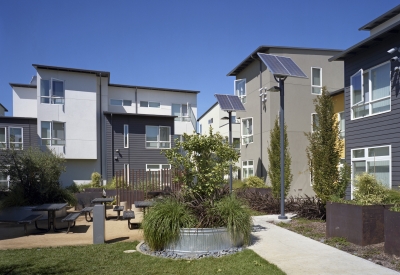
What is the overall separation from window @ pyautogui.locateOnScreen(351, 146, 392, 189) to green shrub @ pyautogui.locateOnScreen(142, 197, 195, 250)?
7.94 m

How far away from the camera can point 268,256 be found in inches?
290

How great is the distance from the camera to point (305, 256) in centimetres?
730

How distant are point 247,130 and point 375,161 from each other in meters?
12.1

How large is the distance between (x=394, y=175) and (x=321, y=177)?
113 inches

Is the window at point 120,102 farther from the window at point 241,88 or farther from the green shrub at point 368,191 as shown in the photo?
the green shrub at point 368,191

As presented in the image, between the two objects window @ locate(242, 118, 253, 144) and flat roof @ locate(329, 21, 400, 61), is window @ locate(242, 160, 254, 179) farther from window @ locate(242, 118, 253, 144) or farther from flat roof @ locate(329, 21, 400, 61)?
flat roof @ locate(329, 21, 400, 61)

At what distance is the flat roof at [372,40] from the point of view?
40.0ft

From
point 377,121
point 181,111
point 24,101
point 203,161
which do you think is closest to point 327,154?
point 377,121

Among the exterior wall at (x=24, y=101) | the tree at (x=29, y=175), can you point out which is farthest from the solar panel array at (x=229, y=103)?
the exterior wall at (x=24, y=101)

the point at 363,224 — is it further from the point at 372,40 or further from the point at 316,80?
the point at 316,80

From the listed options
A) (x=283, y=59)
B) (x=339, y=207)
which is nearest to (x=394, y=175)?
(x=339, y=207)

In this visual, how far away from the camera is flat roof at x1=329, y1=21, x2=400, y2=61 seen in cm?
1218

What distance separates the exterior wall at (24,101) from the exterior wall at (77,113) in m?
3.64

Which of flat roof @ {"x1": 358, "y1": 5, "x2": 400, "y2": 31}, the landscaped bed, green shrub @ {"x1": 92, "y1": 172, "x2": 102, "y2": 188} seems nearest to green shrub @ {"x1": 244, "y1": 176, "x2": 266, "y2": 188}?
the landscaped bed
